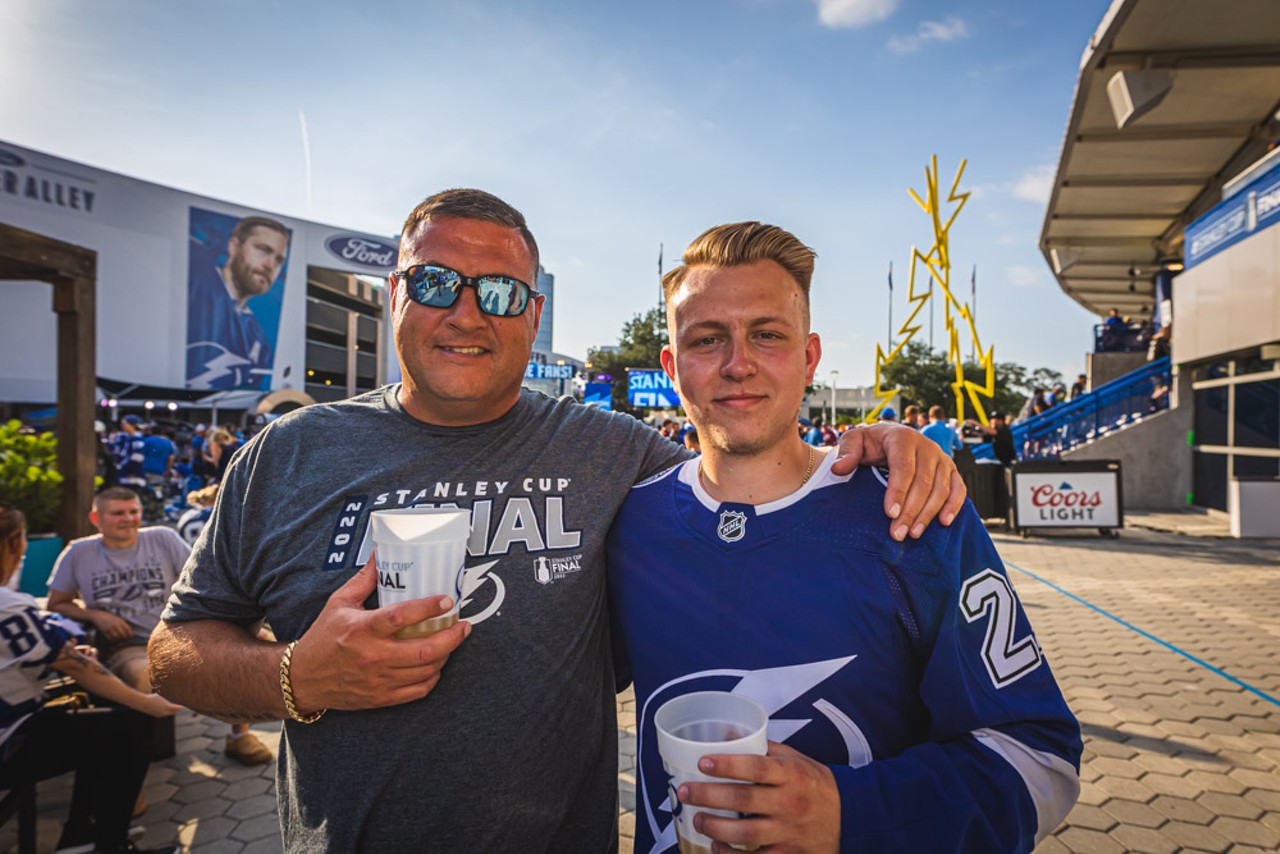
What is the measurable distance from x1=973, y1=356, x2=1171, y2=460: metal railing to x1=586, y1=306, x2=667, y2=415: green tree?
22.0m

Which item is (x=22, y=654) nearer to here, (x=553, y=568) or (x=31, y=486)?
(x=553, y=568)

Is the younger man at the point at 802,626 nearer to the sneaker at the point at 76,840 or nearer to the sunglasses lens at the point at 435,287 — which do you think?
the sunglasses lens at the point at 435,287

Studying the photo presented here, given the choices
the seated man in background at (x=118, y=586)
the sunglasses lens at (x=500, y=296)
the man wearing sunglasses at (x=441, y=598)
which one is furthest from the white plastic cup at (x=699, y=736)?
the seated man in background at (x=118, y=586)

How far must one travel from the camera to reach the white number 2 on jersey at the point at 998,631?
4.99 ft

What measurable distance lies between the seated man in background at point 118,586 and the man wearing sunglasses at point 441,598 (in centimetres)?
344

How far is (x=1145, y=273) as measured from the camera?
25188 mm

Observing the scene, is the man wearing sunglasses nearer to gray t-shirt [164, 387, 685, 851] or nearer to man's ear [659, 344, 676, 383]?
gray t-shirt [164, 387, 685, 851]

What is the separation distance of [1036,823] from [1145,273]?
102 ft

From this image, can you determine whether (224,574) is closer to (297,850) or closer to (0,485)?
(297,850)

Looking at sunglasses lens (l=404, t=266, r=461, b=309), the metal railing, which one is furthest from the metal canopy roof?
sunglasses lens (l=404, t=266, r=461, b=309)

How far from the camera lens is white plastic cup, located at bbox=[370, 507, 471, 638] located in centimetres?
A: 137

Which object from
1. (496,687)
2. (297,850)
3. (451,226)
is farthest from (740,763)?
(451,226)

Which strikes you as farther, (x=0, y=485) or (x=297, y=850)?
(x=0, y=485)

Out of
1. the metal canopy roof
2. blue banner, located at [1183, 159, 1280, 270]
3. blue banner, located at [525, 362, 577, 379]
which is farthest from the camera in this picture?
blue banner, located at [525, 362, 577, 379]
